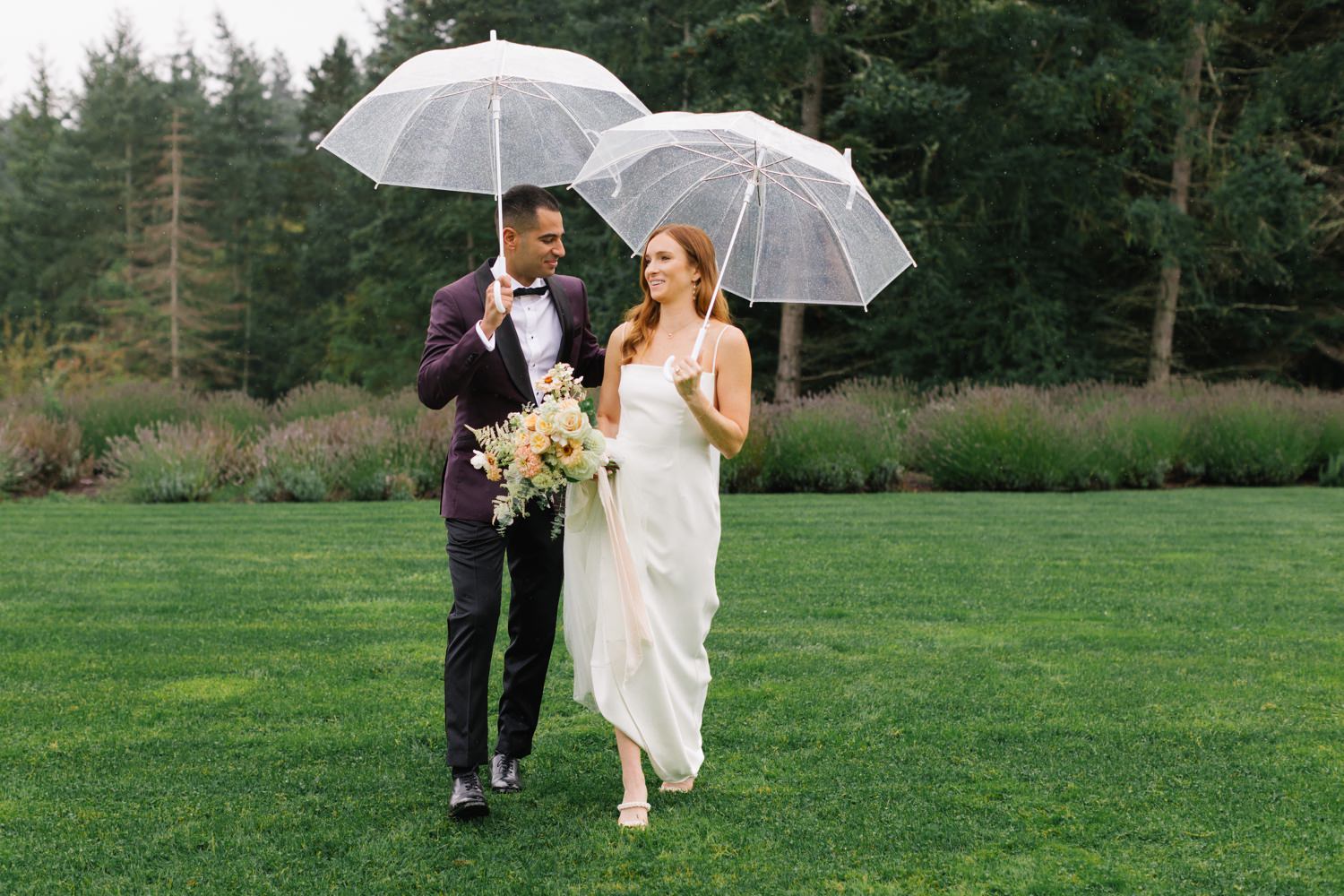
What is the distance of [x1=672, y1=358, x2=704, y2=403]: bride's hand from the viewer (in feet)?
13.5

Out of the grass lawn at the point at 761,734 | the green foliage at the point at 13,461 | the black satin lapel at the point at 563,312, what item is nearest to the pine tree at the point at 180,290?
the green foliage at the point at 13,461

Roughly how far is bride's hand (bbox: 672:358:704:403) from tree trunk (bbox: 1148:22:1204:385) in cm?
2232

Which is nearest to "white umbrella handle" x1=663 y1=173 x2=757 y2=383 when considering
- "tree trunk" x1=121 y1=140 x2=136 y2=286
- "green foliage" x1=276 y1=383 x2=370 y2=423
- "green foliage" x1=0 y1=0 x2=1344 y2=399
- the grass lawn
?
the grass lawn

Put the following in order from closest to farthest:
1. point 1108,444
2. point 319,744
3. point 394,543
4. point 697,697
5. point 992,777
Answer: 1. point 697,697
2. point 992,777
3. point 319,744
4. point 394,543
5. point 1108,444

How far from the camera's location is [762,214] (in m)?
4.86

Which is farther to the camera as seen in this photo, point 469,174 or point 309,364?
point 309,364

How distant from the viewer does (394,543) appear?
1079cm

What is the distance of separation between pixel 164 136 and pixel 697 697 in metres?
49.2

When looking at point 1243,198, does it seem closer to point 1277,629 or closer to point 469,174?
point 1277,629

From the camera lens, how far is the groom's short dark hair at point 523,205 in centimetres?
440

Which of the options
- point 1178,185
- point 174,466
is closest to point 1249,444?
point 1178,185

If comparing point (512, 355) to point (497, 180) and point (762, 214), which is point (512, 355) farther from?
point (762, 214)

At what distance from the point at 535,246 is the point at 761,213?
91cm

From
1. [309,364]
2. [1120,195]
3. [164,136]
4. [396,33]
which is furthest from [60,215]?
[1120,195]
